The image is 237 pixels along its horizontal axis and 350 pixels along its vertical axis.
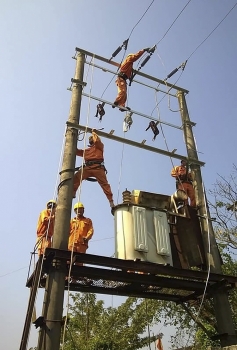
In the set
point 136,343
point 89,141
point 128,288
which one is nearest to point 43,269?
point 128,288

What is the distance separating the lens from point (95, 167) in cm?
724

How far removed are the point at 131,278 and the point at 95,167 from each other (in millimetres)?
2471

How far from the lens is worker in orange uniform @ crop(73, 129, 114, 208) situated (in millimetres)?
6984

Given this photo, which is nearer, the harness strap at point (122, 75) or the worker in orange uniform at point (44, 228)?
the worker in orange uniform at point (44, 228)

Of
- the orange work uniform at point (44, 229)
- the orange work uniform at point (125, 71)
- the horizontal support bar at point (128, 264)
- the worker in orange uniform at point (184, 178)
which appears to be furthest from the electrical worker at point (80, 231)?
the orange work uniform at point (125, 71)

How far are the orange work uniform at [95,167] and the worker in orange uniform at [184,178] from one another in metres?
2.04

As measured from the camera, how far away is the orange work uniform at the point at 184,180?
836 centimetres

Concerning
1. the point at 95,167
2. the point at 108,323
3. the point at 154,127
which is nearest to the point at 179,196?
the point at 95,167

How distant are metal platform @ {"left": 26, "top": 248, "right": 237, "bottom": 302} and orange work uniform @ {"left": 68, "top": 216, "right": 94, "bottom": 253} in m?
0.82

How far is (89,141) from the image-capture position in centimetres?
787

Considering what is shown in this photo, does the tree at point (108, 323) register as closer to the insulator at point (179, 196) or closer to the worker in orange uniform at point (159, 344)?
the worker in orange uniform at point (159, 344)

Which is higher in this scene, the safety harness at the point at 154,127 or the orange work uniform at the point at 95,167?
the safety harness at the point at 154,127

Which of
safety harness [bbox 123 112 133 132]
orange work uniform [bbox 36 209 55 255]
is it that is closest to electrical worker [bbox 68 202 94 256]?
orange work uniform [bbox 36 209 55 255]

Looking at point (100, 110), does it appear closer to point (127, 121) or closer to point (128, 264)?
point (127, 121)
